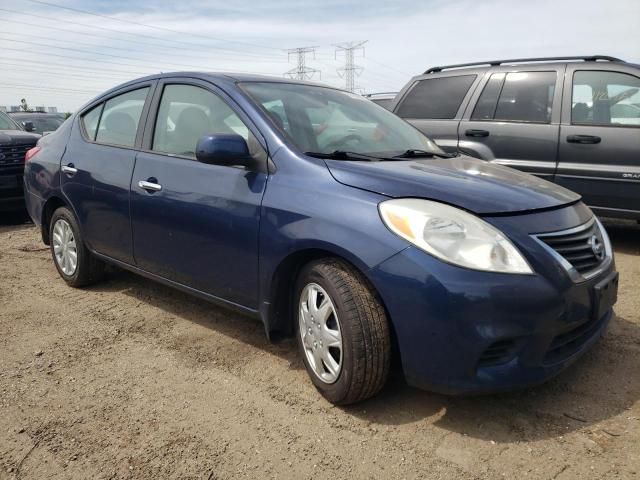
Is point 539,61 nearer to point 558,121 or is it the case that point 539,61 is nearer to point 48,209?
point 558,121

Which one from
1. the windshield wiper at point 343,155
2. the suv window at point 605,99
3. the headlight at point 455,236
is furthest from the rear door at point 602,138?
the headlight at point 455,236

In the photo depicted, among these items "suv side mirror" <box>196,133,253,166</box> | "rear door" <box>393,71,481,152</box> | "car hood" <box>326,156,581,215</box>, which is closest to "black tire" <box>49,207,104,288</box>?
"suv side mirror" <box>196,133,253,166</box>

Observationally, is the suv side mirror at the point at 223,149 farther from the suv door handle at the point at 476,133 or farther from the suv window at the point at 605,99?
the suv window at the point at 605,99

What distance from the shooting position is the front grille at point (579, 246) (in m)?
2.50

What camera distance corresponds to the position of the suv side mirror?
2.89 metres

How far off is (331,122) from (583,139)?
313cm

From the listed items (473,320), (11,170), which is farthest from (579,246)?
(11,170)

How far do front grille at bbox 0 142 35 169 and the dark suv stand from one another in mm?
5095

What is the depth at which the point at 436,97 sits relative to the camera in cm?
639

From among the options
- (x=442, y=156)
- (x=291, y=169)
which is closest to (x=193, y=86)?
(x=291, y=169)

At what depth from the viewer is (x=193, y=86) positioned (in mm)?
3551

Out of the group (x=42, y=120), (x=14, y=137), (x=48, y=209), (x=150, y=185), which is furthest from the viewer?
(x=42, y=120)

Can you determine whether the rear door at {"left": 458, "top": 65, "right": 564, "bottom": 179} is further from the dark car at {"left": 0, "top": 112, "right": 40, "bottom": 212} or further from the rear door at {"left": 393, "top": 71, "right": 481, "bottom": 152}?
the dark car at {"left": 0, "top": 112, "right": 40, "bottom": 212}

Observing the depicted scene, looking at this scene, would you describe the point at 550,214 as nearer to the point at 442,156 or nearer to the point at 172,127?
the point at 442,156
